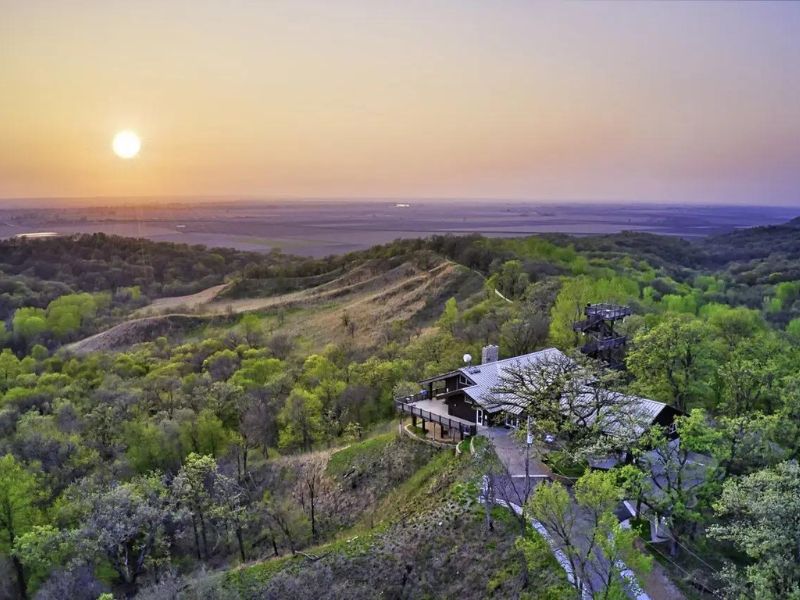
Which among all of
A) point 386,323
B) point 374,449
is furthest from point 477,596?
point 386,323

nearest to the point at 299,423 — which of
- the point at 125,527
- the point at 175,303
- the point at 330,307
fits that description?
the point at 125,527

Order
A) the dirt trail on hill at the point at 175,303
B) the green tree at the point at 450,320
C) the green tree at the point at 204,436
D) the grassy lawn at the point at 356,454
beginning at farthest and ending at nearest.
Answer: the dirt trail on hill at the point at 175,303 → the green tree at the point at 450,320 → the green tree at the point at 204,436 → the grassy lawn at the point at 356,454

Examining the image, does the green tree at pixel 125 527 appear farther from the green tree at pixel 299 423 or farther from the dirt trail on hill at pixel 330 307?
the dirt trail on hill at pixel 330 307

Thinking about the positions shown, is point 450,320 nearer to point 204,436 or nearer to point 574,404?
point 204,436

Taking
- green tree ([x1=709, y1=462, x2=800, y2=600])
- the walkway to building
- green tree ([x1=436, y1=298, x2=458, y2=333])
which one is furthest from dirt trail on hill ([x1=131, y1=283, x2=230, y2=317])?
green tree ([x1=709, y1=462, x2=800, y2=600])

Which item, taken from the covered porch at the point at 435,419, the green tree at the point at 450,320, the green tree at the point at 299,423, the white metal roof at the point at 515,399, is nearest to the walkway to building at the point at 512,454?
the covered porch at the point at 435,419
